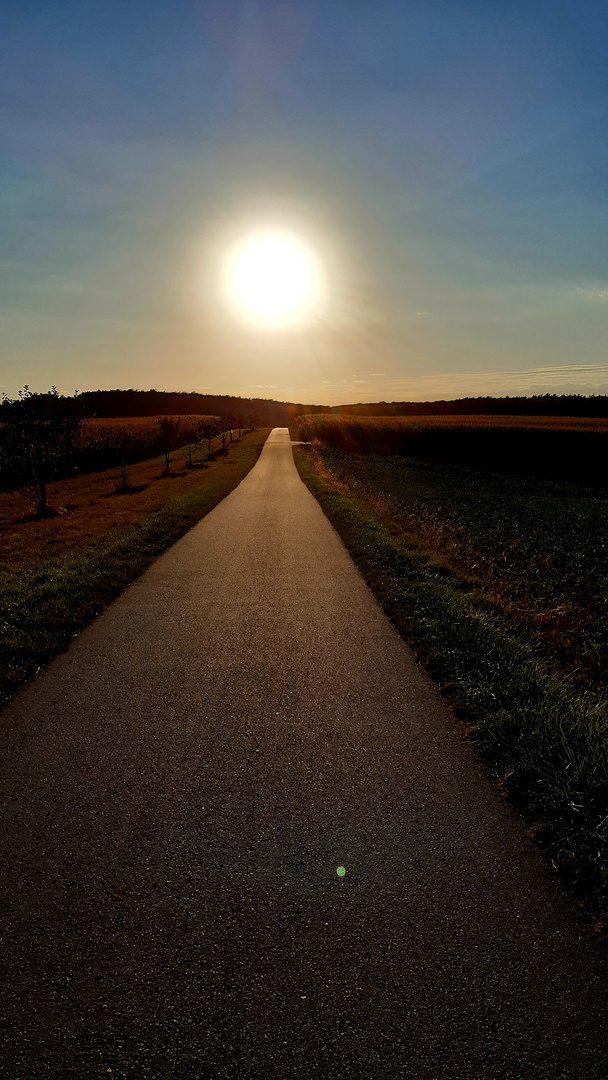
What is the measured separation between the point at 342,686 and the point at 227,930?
3054 mm

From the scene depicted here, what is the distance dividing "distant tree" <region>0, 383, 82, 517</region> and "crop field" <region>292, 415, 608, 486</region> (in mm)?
28813

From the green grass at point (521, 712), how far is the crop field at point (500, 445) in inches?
1147

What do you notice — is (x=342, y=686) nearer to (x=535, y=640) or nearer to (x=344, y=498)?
(x=535, y=640)

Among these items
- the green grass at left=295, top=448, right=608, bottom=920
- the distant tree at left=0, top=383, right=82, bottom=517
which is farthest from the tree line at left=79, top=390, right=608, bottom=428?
the green grass at left=295, top=448, right=608, bottom=920

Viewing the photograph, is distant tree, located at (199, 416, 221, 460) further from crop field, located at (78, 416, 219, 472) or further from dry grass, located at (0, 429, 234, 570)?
dry grass, located at (0, 429, 234, 570)

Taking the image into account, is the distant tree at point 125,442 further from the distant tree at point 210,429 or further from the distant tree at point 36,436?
the distant tree at point 36,436

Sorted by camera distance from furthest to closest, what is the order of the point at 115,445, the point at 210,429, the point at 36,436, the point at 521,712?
the point at 210,429 < the point at 115,445 < the point at 36,436 < the point at 521,712

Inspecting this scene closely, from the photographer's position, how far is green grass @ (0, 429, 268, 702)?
661cm

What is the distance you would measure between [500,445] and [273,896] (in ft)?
161

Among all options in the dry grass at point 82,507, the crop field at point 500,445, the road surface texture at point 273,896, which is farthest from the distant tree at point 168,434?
the road surface texture at point 273,896

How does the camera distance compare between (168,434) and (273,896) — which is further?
(168,434)

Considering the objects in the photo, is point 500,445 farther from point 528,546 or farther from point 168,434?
point 528,546

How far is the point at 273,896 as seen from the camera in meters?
3.07

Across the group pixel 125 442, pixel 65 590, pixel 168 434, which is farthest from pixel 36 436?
pixel 168 434
